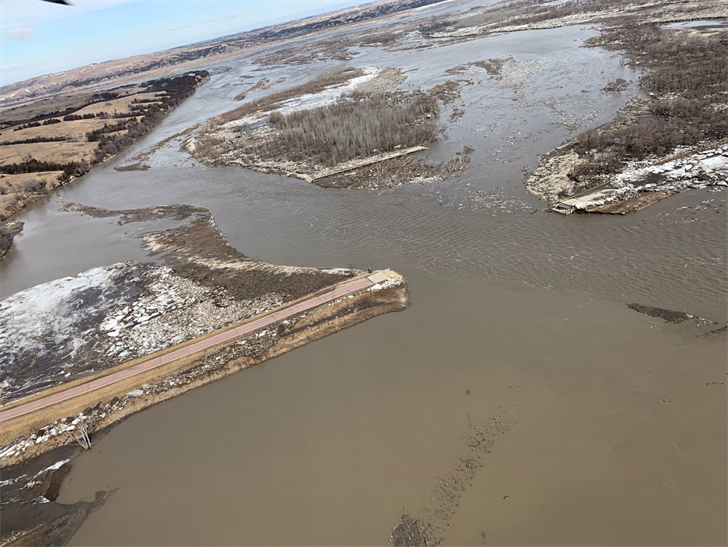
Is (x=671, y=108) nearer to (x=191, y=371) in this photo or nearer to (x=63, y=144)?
(x=191, y=371)

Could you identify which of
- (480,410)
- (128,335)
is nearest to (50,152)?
(128,335)

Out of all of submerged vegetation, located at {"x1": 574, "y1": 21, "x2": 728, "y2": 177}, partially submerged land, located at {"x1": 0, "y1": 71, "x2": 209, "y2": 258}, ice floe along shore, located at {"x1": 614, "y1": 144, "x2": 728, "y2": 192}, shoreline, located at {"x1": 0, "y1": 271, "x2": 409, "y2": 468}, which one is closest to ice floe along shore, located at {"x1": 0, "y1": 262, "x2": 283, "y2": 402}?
shoreline, located at {"x1": 0, "y1": 271, "x2": 409, "y2": 468}

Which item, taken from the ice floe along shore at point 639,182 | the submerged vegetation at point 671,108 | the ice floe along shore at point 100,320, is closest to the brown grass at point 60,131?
the ice floe along shore at point 100,320

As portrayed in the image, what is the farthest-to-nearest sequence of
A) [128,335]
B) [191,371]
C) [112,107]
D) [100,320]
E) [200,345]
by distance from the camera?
[112,107], [100,320], [128,335], [200,345], [191,371]

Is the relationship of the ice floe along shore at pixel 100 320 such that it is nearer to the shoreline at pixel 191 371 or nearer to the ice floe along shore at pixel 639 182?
the shoreline at pixel 191 371

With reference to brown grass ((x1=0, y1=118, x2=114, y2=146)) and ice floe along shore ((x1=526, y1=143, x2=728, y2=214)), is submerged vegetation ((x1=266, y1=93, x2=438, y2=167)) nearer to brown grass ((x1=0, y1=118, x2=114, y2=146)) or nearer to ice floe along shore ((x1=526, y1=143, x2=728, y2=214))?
ice floe along shore ((x1=526, y1=143, x2=728, y2=214))
